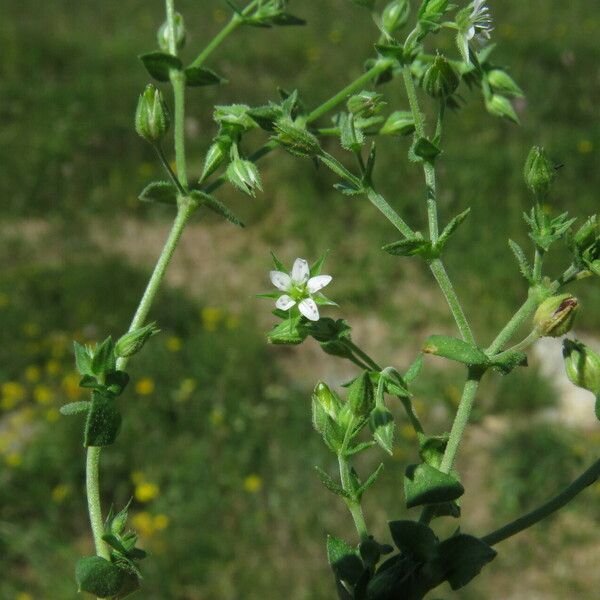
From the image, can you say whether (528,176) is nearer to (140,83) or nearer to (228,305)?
(228,305)

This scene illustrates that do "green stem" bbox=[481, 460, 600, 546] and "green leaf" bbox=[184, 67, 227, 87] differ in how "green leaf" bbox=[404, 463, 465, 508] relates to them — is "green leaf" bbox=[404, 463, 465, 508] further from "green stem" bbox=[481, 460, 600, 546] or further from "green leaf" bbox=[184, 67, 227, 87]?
"green leaf" bbox=[184, 67, 227, 87]

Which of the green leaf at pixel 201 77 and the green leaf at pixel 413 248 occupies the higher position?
the green leaf at pixel 201 77

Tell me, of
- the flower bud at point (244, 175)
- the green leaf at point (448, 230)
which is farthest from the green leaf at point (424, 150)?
the flower bud at point (244, 175)

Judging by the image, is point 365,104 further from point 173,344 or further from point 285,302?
point 173,344

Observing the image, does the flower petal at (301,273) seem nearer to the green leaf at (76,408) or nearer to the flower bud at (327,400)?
the flower bud at (327,400)

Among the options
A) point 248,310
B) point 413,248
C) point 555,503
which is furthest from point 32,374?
point 555,503

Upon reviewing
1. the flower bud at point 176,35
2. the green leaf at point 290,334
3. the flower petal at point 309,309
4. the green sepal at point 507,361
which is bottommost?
the green leaf at point 290,334

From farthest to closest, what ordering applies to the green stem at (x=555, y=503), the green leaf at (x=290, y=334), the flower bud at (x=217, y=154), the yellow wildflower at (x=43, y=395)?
1. the yellow wildflower at (x=43, y=395)
2. the flower bud at (x=217, y=154)
3. the green leaf at (x=290, y=334)
4. the green stem at (x=555, y=503)

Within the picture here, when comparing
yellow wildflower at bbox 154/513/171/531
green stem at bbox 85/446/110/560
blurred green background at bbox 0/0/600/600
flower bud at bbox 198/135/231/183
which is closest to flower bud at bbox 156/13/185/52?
flower bud at bbox 198/135/231/183

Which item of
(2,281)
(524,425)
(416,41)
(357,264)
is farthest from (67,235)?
(416,41)
